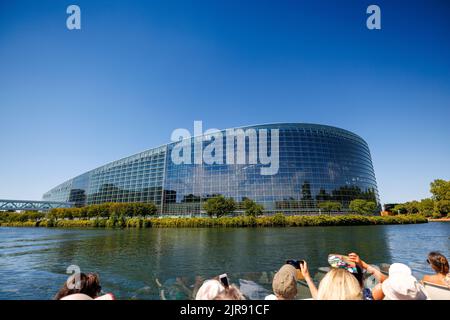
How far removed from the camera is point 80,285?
3.48 metres

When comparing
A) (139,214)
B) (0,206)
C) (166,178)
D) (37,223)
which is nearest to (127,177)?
(166,178)

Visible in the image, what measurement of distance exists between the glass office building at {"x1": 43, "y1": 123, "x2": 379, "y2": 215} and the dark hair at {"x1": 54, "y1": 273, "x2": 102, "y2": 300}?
7153 cm

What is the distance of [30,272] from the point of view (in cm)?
1532

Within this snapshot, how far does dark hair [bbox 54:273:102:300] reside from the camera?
11.1 feet

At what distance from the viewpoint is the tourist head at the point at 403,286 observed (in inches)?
130

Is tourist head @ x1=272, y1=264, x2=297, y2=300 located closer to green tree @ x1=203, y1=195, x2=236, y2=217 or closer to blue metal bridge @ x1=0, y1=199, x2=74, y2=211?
green tree @ x1=203, y1=195, x2=236, y2=217

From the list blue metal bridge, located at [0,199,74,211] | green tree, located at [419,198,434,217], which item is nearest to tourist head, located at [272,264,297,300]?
green tree, located at [419,198,434,217]

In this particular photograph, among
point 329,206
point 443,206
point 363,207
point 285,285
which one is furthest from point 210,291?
point 443,206

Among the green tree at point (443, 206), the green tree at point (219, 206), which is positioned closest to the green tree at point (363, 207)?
the green tree at point (443, 206)

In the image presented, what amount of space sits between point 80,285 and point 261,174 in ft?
245

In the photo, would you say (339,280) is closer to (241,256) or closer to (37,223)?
(241,256)

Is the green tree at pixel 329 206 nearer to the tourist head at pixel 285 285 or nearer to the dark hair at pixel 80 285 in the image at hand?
the tourist head at pixel 285 285
